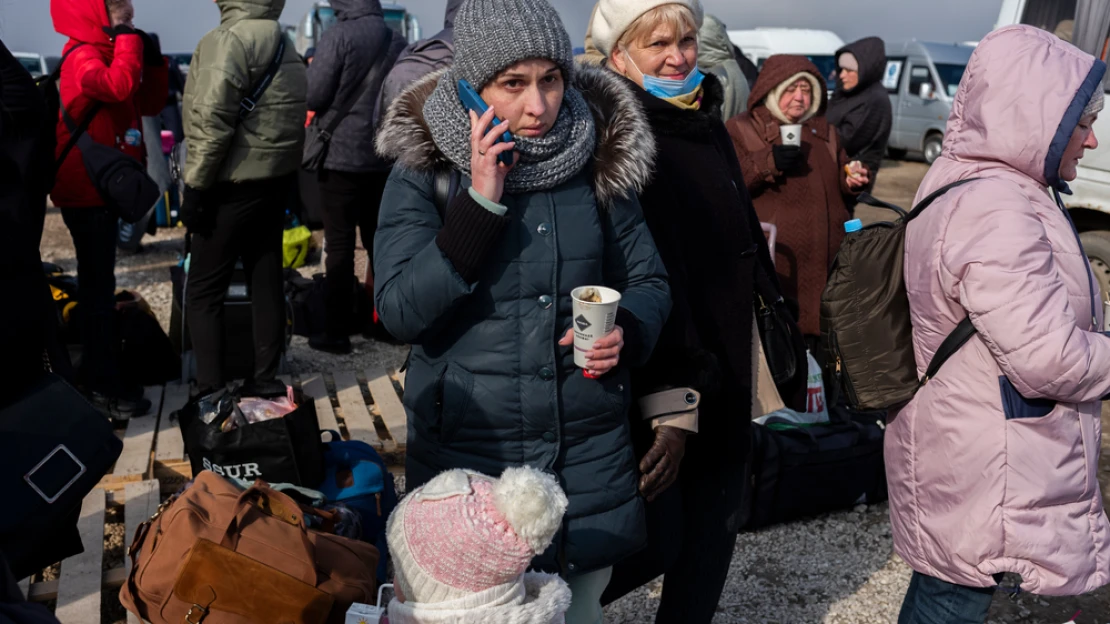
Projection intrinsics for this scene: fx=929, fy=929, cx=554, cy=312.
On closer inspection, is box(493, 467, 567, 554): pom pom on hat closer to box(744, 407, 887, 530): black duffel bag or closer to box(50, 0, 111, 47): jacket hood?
box(744, 407, 887, 530): black duffel bag

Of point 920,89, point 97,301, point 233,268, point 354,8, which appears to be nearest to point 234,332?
point 233,268

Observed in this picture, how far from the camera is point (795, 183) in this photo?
455cm

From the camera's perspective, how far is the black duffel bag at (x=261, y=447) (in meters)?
3.11

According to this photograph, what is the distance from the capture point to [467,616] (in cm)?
170

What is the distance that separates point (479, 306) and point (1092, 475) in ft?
5.22

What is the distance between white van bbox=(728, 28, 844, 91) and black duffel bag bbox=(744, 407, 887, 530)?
18.3 metres

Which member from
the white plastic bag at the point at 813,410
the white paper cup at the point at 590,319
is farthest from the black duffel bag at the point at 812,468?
the white paper cup at the point at 590,319

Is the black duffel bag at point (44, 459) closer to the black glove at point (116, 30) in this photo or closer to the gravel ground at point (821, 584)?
the gravel ground at point (821, 584)

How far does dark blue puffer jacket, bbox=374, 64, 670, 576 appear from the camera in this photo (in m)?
2.00

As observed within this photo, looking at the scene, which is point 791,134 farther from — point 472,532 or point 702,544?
point 472,532

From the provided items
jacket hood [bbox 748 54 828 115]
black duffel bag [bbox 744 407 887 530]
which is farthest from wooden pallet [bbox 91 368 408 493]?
jacket hood [bbox 748 54 828 115]

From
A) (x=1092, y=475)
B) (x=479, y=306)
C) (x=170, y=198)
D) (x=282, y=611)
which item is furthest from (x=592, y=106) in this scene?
(x=170, y=198)

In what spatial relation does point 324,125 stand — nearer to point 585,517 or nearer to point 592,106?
point 592,106

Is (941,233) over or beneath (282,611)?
over
